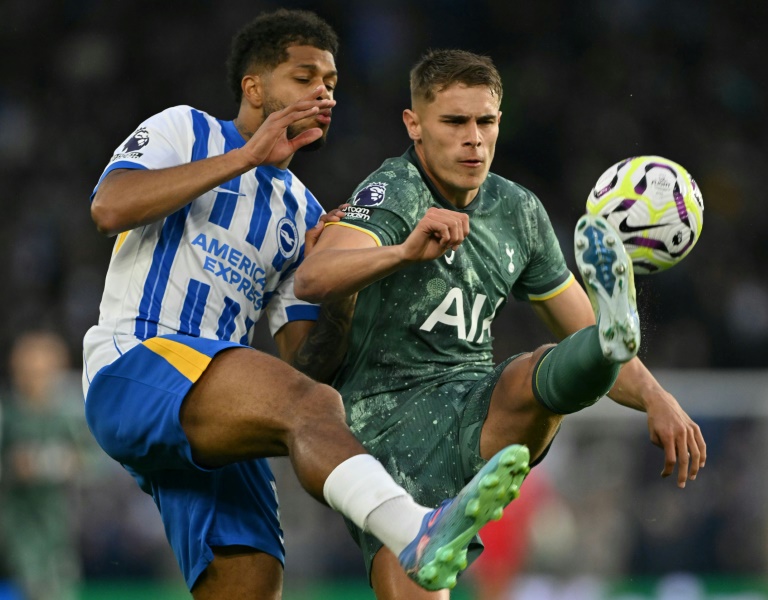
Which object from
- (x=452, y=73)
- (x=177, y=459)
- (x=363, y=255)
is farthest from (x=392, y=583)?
(x=452, y=73)

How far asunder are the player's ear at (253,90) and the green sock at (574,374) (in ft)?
4.86

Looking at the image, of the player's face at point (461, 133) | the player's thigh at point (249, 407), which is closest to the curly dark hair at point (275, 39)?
the player's face at point (461, 133)

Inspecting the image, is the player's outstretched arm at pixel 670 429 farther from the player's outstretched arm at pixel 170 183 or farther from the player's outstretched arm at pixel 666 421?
the player's outstretched arm at pixel 170 183

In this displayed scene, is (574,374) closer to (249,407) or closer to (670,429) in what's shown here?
(670,429)

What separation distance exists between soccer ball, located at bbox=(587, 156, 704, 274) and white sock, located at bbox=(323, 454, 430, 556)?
1.21m

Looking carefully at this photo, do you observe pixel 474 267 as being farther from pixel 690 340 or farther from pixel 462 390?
pixel 690 340

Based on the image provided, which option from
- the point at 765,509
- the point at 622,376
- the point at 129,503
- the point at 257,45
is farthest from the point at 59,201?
the point at 622,376

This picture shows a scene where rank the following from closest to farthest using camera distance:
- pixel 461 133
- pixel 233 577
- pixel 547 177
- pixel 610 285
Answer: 1. pixel 610 285
2. pixel 461 133
3. pixel 233 577
4. pixel 547 177

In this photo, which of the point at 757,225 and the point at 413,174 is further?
the point at 757,225

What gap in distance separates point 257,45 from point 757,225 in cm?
1000

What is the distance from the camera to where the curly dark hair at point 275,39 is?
180 inches

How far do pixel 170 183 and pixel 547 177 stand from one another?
10.1m

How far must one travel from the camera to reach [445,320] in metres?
4.40

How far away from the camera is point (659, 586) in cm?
1084
